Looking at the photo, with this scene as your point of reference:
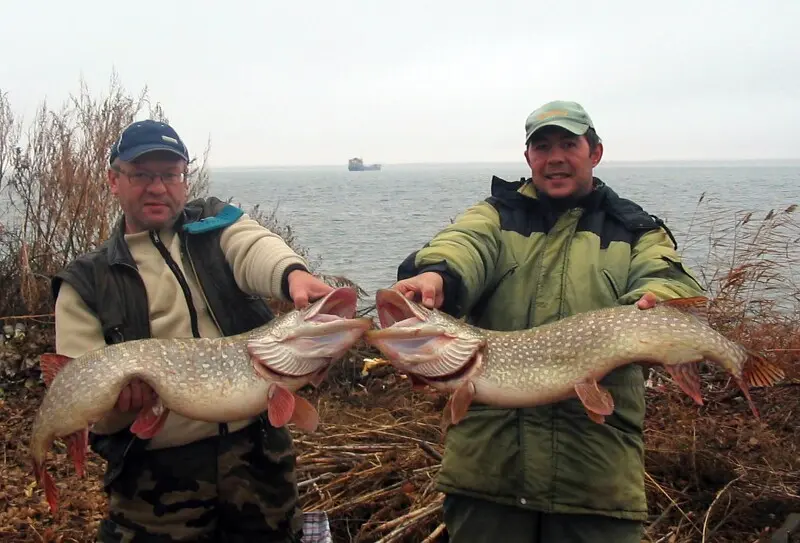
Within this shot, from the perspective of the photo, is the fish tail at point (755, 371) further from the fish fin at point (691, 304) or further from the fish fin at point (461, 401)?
the fish fin at point (461, 401)

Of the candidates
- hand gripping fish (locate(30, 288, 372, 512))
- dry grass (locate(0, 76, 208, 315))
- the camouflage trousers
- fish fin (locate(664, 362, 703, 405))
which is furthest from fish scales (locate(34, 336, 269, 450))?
dry grass (locate(0, 76, 208, 315))

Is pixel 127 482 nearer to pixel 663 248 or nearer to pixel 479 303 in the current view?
pixel 479 303

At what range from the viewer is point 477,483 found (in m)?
2.60

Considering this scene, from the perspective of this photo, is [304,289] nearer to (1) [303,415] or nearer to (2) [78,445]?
(1) [303,415]

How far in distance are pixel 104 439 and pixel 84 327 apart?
18.0 inches

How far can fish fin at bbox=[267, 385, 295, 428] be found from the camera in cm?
252

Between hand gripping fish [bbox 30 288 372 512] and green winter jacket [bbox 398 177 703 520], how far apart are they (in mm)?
481

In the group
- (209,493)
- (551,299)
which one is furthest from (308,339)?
(551,299)

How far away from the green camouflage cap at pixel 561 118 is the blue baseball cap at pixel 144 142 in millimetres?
1448

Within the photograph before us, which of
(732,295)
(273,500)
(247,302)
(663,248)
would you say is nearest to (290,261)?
(247,302)

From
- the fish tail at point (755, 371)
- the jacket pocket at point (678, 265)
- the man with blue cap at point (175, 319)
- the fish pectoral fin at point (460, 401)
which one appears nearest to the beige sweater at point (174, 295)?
the man with blue cap at point (175, 319)

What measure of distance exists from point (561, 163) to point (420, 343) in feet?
3.09

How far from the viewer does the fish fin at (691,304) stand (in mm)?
2471

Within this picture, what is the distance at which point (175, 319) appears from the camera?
2.79 m
